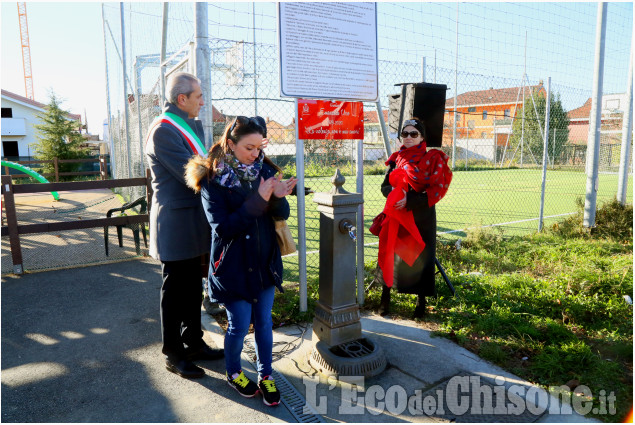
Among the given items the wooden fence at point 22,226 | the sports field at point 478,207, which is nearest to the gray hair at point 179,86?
the sports field at point 478,207

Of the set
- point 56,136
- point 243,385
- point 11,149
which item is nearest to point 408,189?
point 243,385

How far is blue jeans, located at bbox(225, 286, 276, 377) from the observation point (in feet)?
8.61

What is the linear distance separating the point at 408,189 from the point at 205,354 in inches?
88.6

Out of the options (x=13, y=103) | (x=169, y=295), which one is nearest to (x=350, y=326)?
(x=169, y=295)

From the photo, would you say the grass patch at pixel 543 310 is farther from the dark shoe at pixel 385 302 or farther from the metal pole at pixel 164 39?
the metal pole at pixel 164 39

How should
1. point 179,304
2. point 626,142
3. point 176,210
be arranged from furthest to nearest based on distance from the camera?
point 626,142
point 179,304
point 176,210

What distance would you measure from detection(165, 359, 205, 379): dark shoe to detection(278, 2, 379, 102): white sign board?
2217 mm

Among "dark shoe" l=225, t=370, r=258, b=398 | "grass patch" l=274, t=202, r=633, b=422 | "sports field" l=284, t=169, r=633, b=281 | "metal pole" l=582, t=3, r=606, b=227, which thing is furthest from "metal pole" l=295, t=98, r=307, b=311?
"metal pole" l=582, t=3, r=606, b=227

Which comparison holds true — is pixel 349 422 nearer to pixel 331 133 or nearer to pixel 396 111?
pixel 331 133

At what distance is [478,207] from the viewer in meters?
11.5

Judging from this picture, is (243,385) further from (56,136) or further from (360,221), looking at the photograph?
(56,136)

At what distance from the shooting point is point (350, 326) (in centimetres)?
326

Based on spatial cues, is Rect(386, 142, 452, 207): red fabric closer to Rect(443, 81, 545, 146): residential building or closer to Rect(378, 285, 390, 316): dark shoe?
Rect(378, 285, 390, 316): dark shoe

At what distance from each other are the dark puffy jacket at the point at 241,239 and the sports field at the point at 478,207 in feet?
6.25
